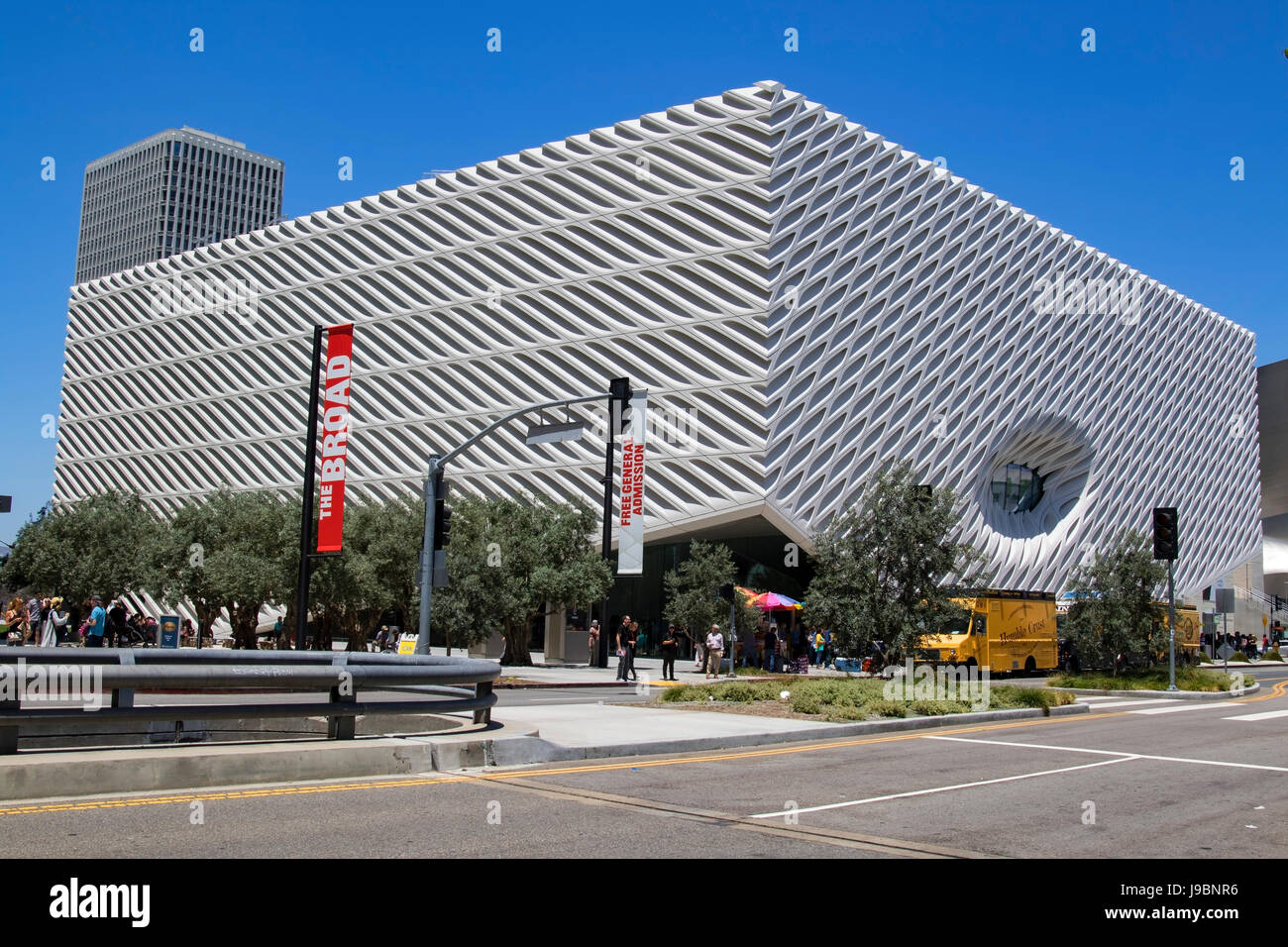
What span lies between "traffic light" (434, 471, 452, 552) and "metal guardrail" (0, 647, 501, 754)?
8.94 m

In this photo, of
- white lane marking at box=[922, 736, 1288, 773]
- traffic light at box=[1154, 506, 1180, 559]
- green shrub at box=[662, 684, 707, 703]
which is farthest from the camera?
traffic light at box=[1154, 506, 1180, 559]

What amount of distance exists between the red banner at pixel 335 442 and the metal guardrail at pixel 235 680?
1261cm

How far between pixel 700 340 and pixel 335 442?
85.9ft

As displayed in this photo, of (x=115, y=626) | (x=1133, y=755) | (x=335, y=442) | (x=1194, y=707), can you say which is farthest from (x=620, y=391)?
(x=115, y=626)

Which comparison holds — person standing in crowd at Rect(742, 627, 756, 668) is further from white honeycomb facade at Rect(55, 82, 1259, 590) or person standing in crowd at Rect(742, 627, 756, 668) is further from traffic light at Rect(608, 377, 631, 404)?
traffic light at Rect(608, 377, 631, 404)

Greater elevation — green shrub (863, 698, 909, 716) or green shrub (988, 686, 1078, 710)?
green shrub (863, 698, 909, 716)

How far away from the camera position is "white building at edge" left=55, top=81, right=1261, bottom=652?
163 ft

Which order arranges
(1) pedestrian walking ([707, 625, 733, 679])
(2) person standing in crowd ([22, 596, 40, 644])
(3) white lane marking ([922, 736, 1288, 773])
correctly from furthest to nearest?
(1) pedestrian walking ([707, 625, 733, 679])
(2) person standing in crowd ([22, 596, 40, 644])
(3) white lane marking ([922, 736, 1288, 773])

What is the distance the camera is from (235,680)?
32.0 ft

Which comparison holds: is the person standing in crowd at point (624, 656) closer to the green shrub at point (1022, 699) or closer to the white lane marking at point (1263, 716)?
the green shrub at point (1022, 699)

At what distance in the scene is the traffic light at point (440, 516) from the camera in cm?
2167

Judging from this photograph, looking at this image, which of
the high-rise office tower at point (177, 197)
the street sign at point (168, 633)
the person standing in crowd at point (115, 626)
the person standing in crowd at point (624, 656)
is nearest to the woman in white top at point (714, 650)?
the person standing in crowd at point (624, 656)

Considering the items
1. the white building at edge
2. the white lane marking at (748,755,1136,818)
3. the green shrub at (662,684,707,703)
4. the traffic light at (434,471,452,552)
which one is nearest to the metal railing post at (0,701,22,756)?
the white lane marking at (748,755,1136,818)

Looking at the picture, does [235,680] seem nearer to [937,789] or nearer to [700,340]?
[937,789]
